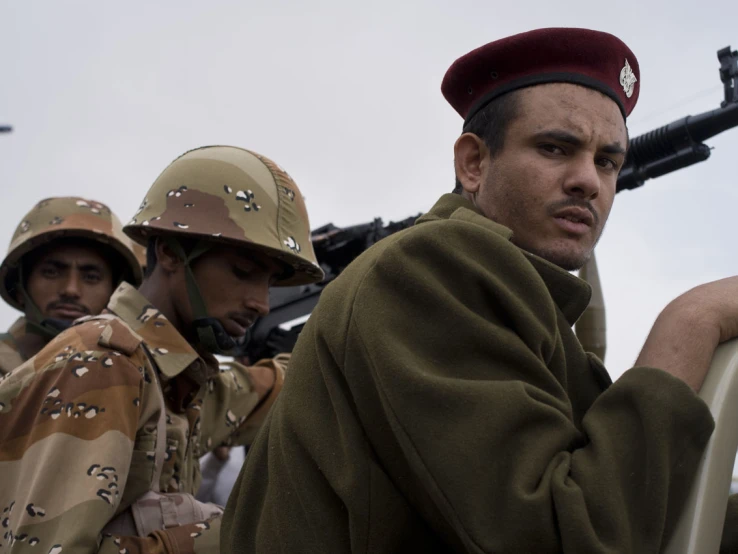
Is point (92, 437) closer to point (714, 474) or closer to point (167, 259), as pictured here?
point (167, 259)

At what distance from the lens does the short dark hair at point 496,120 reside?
2328 mm

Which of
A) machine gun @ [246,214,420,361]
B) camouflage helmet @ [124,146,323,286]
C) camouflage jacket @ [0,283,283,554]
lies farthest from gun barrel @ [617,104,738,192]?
camouflage jacket @ [0,283,283,554]

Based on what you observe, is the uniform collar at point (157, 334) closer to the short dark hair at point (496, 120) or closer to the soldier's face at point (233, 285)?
the soldier's face at point (233, 285)

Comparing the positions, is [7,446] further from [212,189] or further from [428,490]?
[428,490]

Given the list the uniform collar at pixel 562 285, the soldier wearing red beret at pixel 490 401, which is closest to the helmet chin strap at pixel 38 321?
the soldier wearing red beret at pixel 490 401

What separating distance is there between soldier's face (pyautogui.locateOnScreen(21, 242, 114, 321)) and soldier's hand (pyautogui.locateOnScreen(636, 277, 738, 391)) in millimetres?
3851

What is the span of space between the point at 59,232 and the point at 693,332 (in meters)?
4.22

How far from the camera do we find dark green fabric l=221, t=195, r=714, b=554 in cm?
160

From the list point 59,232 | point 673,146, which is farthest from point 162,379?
point 673,146

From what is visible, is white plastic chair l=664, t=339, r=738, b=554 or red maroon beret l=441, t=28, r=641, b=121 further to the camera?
red maroon beret l=441, t=28, r=641, b=121

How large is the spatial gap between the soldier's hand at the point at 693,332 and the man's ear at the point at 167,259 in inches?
92.6

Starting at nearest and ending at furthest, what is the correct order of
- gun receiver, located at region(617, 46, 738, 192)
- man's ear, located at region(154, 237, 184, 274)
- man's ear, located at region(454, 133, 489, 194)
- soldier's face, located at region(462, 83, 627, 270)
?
soldier's face, located at region(462, 83, 627, 270) < man's ear, located at region(454, 133, 489, 194) < man's ear, located at region(154, 237, 184, 274) < gun receiver, located at region(617, 46, 738, 192)

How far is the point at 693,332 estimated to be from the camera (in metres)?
1.75

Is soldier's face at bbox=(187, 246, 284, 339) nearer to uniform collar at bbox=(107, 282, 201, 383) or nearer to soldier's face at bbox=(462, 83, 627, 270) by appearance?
uniform collar at bbox=(107, 282, 201, 383)
